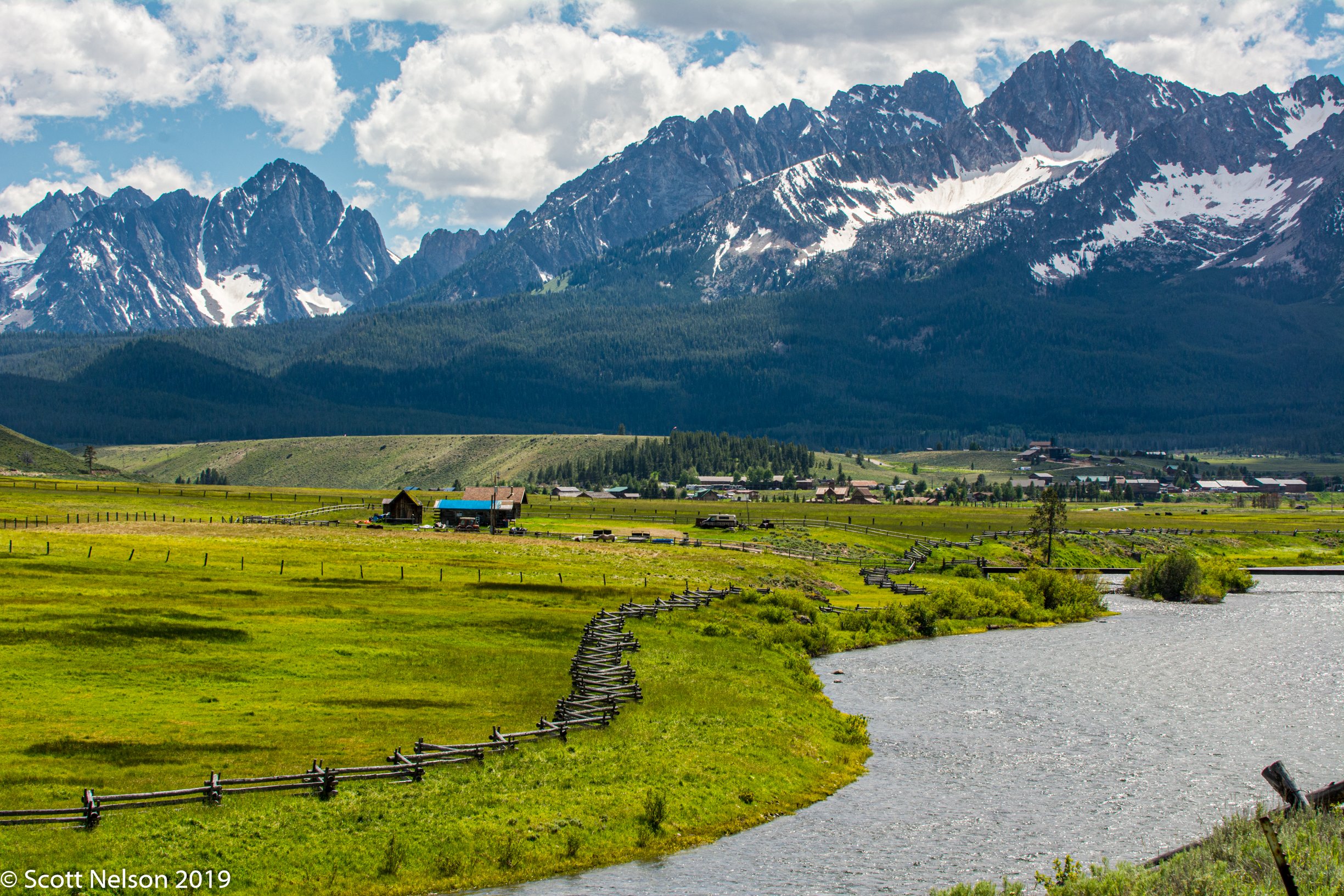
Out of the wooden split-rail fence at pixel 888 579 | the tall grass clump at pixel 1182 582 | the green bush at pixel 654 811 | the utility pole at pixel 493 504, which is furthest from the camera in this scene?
the utility pole at pixel 493 504

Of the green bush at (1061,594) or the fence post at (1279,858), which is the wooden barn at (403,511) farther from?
the fence post at (1279,858)

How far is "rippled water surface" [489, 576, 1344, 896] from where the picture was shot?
126 feet

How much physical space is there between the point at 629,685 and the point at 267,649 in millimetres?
18651

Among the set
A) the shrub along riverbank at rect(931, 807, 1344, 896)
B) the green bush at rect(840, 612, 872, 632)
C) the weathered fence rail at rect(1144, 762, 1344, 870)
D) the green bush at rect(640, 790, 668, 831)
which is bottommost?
the green bush at rect(640, 790, 668, 831)

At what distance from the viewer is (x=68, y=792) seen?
116ft

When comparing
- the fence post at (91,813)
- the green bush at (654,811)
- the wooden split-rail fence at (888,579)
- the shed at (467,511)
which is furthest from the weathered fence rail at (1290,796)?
the shed at (467,511)

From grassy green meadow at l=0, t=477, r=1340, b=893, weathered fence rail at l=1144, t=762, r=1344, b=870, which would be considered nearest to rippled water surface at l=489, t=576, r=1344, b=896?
grassy green meadow at l=0, t=477, r=1340, b=893

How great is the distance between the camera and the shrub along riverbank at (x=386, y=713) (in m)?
34.9

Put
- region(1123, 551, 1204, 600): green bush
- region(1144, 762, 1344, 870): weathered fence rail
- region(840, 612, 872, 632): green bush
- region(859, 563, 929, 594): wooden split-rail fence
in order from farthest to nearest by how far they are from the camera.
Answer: region(1123, 551, 1204, 600): green bush
region(859, 563, 929, 594): wooden split-rail fence
region(840, 612, 872, 632): green bush
region(1144, 762, 1344, 870): weathered fence rail

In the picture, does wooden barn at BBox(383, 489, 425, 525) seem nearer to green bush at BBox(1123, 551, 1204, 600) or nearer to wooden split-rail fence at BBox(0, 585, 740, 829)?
green bush at BBox(1123, 551, 1204, 600)

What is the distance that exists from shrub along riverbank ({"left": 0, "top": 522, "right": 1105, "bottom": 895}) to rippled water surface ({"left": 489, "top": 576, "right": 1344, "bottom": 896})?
2184 mm

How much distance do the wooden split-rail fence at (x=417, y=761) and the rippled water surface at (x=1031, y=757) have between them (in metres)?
6.84

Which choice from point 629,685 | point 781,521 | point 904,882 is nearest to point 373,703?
point 629,685

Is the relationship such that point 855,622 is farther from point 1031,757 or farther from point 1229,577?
point 1229,577
